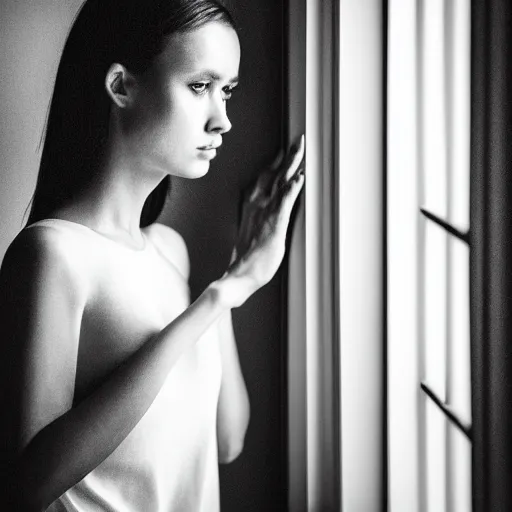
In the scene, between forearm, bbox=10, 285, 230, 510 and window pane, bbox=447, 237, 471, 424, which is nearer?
forearm, bbox=10, 285, 230, 510

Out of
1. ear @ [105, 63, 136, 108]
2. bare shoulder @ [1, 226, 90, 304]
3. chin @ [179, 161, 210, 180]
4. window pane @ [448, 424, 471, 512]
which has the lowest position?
window pane @ [448, 424, 471, 512]

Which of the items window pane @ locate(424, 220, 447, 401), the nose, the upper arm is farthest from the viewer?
window pane @ locate(424, 220, 447, 401)

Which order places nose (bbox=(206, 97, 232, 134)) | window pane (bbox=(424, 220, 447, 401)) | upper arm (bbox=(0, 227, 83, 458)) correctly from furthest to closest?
window pane (bbox=(424, 220, 447, 401)) → nose (bbox=(206, 97, 232, 134)) → upper arm (bbox=(0, 227, 83, 458))

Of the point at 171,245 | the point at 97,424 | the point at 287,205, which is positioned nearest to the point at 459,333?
the point at 287,205

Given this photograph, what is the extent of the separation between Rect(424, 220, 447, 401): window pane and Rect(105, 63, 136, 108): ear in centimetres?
61

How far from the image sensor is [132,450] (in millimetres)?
1108

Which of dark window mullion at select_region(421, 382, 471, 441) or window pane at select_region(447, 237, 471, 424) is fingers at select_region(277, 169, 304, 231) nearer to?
window pane at select_region(447, 237, 471, 424)

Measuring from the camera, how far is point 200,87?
1137 mm

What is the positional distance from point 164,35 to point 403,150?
1.60ft

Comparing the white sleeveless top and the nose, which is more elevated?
the nose

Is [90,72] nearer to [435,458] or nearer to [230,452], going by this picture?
[230,452]

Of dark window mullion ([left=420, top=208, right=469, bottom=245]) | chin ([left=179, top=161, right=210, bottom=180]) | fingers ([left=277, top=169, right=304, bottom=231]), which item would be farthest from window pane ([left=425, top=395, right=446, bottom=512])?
chin ([left=179, top=161, right=210, bottom=180])

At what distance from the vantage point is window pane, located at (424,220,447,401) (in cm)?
128

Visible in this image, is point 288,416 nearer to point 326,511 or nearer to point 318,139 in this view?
point 326,511
